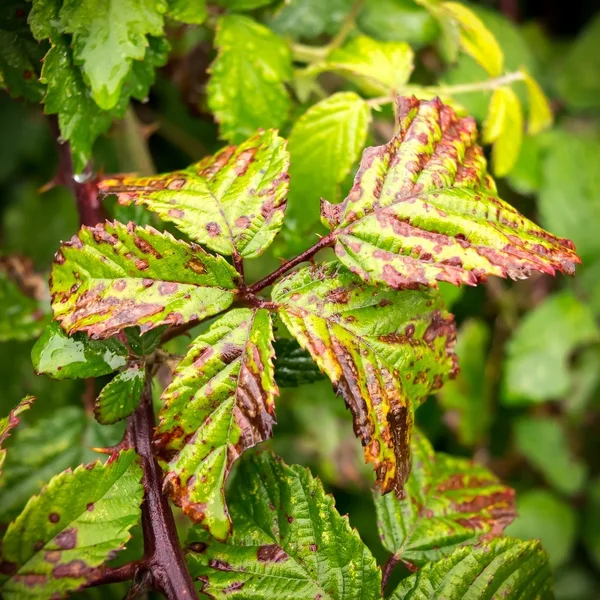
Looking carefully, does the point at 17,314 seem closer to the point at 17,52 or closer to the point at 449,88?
the point at 17,52

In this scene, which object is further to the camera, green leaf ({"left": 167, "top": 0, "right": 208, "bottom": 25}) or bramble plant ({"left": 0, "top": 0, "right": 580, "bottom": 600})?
green leaf ({"left": 167, "top": 0, "right": 208, "bottom": 25})

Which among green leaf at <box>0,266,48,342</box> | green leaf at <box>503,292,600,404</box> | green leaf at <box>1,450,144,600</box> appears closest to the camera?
green leaf at <box>1,450,144,600</box>

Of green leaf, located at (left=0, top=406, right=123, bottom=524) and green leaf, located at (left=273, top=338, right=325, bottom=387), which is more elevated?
green leaf, located at (left=273, top=338, right=325, bottom=387)

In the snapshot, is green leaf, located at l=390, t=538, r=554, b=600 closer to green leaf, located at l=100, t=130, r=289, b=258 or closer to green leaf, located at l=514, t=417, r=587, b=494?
green leaf, located at l=100, t=130, r=289, b=258

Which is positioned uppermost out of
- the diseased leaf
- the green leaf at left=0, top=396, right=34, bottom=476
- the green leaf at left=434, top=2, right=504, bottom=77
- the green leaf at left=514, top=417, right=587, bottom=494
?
the green leaf at left=434, top=2, right=504, bottom=77

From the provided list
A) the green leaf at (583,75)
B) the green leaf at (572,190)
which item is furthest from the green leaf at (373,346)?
the green leaf at (583,75)

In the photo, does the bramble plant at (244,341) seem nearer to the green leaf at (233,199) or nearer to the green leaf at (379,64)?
the green leaf at (233,199)

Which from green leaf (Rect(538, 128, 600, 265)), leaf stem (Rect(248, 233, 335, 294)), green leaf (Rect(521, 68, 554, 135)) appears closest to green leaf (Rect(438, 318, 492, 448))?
green leaf (Rect(538, 128, 600, 265))
